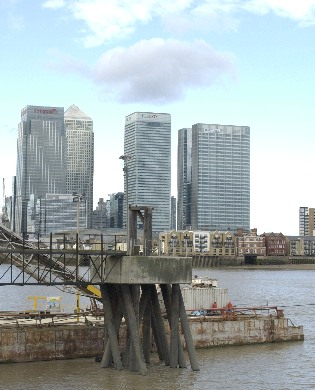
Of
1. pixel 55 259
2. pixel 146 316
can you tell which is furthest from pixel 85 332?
pixel 55 259

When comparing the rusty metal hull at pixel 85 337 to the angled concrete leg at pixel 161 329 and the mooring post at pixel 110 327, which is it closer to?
the angled concrete leg at pixel 161 329

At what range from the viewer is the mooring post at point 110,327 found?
120ft

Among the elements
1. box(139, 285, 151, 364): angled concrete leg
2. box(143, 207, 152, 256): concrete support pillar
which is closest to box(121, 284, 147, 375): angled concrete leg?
box(139, 285, 151, 364): angled concrete leg

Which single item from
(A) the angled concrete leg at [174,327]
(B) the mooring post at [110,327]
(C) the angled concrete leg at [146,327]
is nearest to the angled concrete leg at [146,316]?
(C) the angled concrete leg at [146,327]

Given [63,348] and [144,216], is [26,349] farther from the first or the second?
[144,216]

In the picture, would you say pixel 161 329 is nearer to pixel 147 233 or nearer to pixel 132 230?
pixel 147 233

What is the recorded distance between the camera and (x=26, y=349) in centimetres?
3931

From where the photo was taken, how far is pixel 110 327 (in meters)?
36.9

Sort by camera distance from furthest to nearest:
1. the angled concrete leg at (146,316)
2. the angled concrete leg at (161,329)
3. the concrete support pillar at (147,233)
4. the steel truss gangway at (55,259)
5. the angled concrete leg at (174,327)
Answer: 1. the angled concrete leg at (161,329)
2. the angled concrete leg at (146,316)
3. the concrete support pillar at (147,233)
4. the angled concrete leg at (174,327)
5. the steel truss gangway at (55,259)

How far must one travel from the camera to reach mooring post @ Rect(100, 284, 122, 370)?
3659 centimetres

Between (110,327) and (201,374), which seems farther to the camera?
(201,374)

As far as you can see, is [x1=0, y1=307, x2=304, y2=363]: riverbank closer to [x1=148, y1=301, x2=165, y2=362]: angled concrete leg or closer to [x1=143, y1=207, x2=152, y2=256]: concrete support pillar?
[x1=148, y1=301, x2=165, y2=362]: angled concrete leg

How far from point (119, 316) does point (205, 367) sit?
5541 millimetres

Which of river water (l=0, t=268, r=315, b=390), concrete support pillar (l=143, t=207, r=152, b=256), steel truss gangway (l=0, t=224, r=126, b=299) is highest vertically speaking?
concrete support pillar (l=143, t=207, r=152, b=256)
